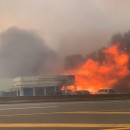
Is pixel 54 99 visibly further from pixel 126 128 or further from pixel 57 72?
pixel 57 72

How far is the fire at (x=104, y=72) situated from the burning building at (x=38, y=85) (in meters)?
2.52

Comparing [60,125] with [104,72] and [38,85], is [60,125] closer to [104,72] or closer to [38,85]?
[38,85]

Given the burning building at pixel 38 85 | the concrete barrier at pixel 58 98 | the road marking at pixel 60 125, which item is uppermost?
the burning building at pixel 38 85

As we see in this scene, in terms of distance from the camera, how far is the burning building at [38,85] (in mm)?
28031

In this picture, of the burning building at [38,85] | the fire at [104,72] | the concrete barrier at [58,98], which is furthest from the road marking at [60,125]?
the fire at [104,72]

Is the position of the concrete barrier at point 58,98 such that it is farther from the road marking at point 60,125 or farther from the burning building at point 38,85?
the road marking at point 60,125

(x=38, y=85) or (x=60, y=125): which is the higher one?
(x=38, y=85)

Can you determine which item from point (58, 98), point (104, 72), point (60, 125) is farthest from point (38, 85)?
point (60, 125)

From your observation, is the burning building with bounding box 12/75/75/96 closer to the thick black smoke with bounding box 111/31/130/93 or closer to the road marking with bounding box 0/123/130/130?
the thick black smoke with bounding box 111/31/130/93

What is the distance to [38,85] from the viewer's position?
28156mm

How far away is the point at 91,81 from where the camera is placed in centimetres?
3177

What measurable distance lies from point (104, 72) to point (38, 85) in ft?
28.0

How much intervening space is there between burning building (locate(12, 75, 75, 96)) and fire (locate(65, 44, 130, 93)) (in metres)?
2.52

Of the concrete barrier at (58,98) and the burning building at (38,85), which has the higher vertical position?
the burning building at (38,85)
